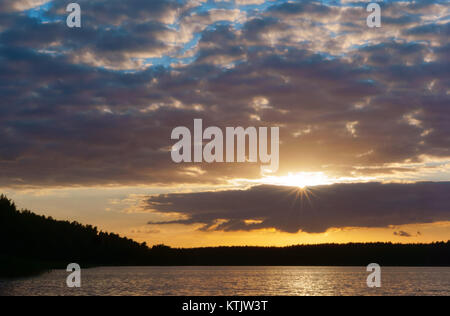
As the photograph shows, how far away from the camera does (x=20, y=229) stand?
18825 cm

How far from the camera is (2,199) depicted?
626 ft
